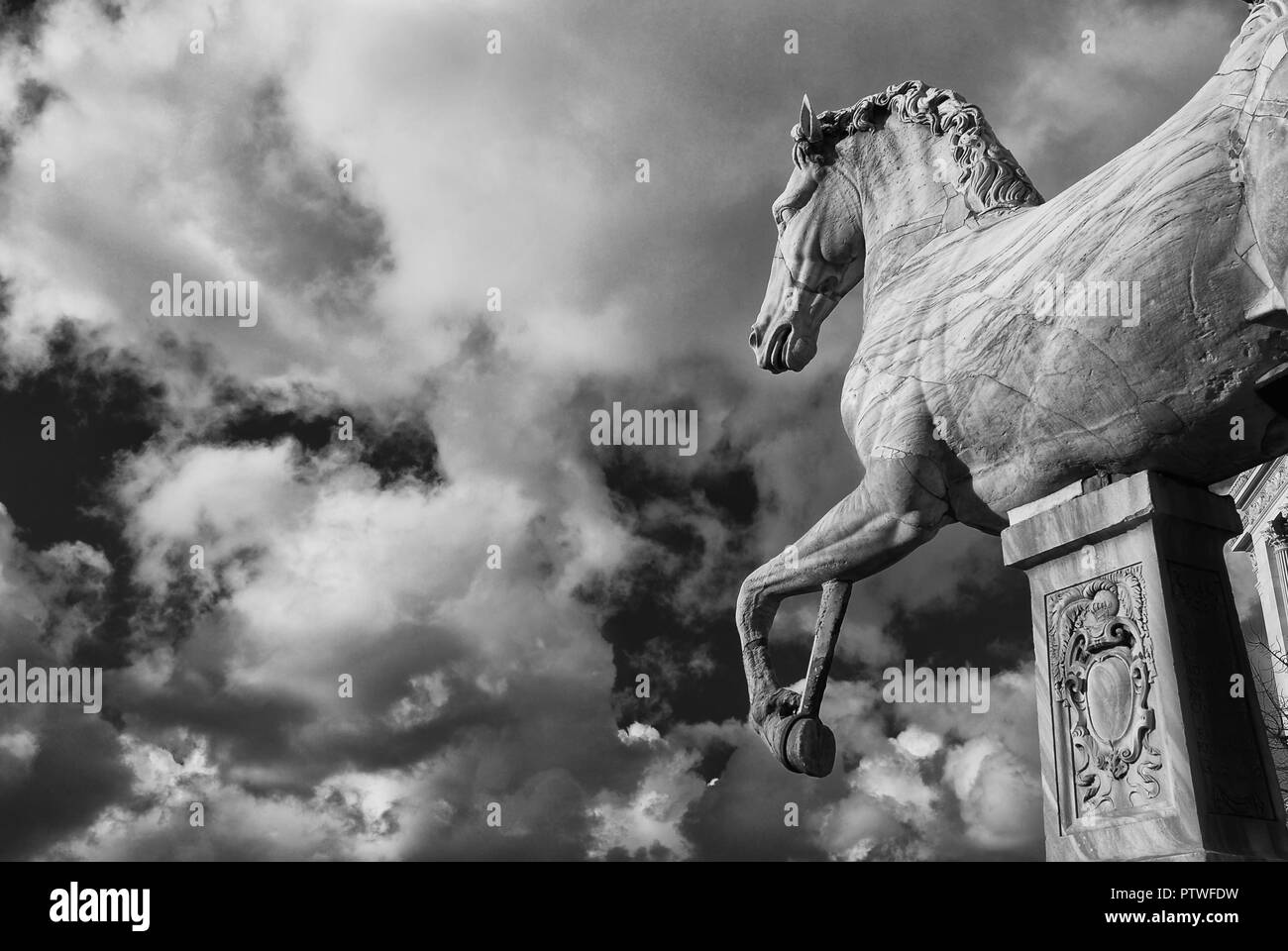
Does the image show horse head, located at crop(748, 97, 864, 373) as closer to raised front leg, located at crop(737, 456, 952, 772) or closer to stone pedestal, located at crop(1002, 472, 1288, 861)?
raised front leg, located at crop(737, 456, 952, 772)

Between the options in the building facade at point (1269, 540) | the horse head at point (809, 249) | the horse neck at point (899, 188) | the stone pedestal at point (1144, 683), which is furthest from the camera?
the building facade at point (1269, 540)

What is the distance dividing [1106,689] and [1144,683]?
220 mm

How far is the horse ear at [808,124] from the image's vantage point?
834cm

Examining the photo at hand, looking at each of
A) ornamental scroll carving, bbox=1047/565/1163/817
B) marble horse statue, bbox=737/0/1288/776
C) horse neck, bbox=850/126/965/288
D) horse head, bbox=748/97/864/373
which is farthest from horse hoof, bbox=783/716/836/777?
horse head, bbox=748/97/864/373

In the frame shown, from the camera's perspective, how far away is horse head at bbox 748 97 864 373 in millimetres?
8297

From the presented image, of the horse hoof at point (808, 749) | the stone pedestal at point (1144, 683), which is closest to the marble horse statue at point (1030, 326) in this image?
the horse hoof at point (808, 749)

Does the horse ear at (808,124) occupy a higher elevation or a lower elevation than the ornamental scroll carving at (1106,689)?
higher

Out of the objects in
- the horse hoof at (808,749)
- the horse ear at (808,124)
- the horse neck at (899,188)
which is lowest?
the horse hoof at (808,749)

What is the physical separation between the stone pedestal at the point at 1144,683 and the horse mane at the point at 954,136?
2.21 m

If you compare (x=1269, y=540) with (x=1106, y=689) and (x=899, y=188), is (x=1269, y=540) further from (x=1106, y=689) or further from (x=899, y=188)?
(x=1106, y=689)

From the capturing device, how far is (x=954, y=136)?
23.9 ft

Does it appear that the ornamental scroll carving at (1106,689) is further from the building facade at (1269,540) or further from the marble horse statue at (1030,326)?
the building facade at (1269,540)
